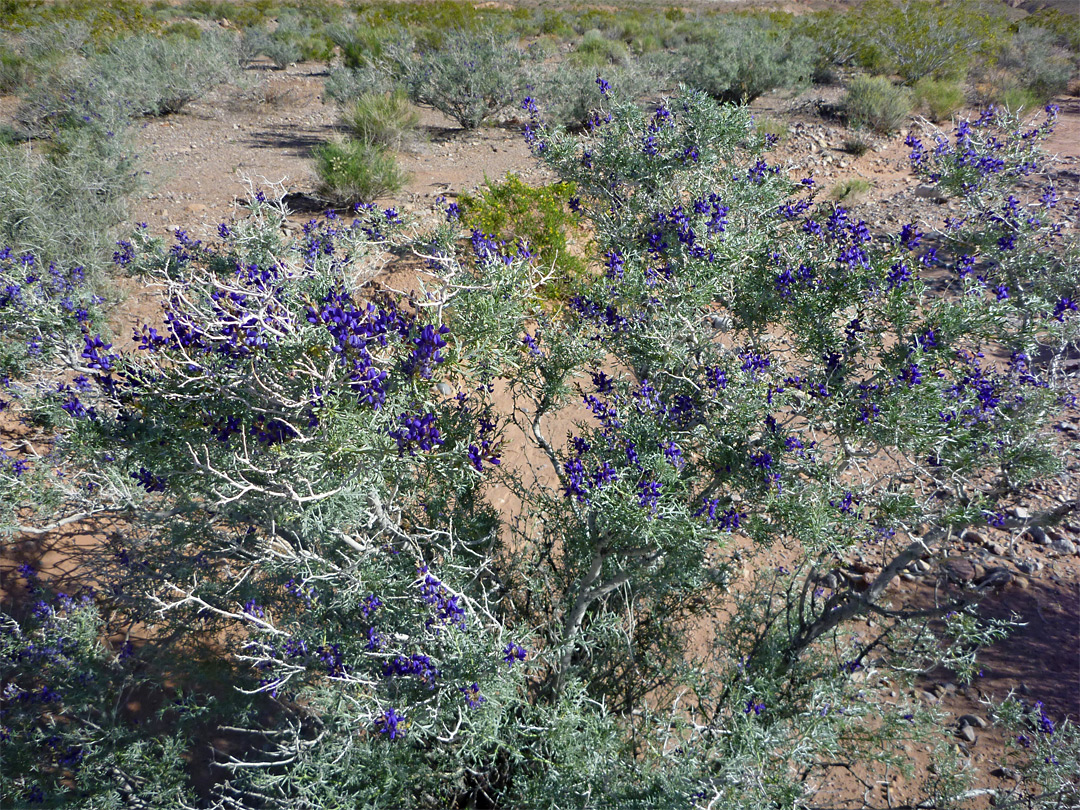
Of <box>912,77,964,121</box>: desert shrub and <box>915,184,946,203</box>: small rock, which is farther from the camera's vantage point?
<box>912,77,964,121</box>: desert shrub

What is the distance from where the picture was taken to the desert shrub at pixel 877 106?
39.8 ft

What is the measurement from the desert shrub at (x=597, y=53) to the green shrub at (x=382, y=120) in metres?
5.70

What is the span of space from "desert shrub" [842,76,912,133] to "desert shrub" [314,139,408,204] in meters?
9.55

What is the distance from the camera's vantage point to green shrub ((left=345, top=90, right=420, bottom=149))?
11.1 metres

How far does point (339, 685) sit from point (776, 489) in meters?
2.19

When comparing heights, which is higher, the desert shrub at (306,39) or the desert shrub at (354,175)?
the desert shrub at (306,39)

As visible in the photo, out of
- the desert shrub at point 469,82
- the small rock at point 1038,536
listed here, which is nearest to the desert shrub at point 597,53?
the desert shrub at point 469,82

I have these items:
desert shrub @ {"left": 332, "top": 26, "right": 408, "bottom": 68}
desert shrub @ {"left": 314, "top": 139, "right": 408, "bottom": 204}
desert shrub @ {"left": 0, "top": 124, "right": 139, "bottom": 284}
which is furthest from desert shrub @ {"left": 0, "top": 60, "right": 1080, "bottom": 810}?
desert shrub @ {"left": 332, "top": 26, "right": 408, "bottom": 68}

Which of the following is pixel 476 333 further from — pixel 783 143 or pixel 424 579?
pixel 783 143

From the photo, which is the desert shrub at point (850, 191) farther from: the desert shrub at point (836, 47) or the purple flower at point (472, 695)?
the purple flower at point (472, 695)

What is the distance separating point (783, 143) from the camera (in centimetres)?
1135

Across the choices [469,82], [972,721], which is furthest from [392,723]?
[469,82]

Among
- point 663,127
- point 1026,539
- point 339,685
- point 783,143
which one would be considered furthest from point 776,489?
point 783,143

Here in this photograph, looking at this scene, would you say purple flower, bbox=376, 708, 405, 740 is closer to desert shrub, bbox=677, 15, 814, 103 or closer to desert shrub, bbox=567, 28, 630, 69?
desert shrub, bbox=677, 15, 814, 103
